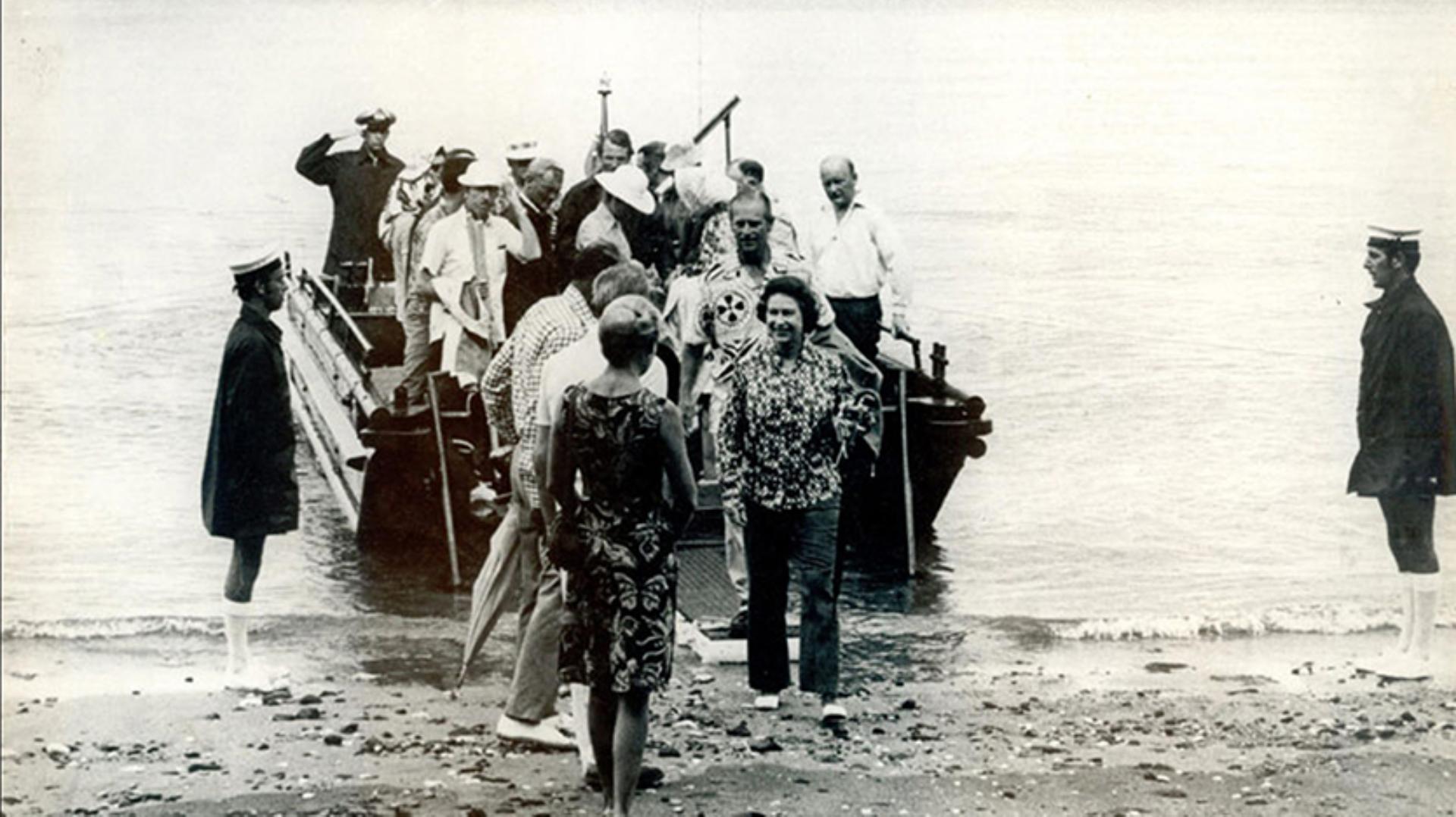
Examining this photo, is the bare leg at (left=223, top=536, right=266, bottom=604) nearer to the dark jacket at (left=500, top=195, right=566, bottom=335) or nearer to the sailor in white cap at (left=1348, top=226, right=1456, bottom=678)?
the dark jacket at (left=500, top=195, right=566, bottom=335)

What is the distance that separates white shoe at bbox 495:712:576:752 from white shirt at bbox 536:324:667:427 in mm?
1006

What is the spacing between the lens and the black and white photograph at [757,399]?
19.5 feet

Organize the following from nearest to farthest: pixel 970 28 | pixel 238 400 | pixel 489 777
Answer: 1. pixel 489 777
2. pixel 238 400
3. pixel 970 28

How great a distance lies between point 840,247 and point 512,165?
1208 millimetres

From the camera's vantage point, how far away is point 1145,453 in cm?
712

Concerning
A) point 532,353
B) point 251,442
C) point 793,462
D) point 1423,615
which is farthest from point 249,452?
point 1423,615

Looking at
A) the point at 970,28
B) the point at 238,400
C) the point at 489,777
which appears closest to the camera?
the point at 489,777

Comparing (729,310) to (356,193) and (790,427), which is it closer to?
(790,427)

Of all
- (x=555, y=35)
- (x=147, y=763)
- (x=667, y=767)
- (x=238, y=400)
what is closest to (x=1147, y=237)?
(x=555, y=35)

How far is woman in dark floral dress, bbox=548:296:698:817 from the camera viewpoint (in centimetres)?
506

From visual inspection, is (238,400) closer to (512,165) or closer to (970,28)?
(512,165)

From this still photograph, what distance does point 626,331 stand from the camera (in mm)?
5023

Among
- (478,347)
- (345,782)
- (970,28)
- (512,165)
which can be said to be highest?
(970,28)

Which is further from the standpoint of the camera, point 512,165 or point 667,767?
point 512,165
